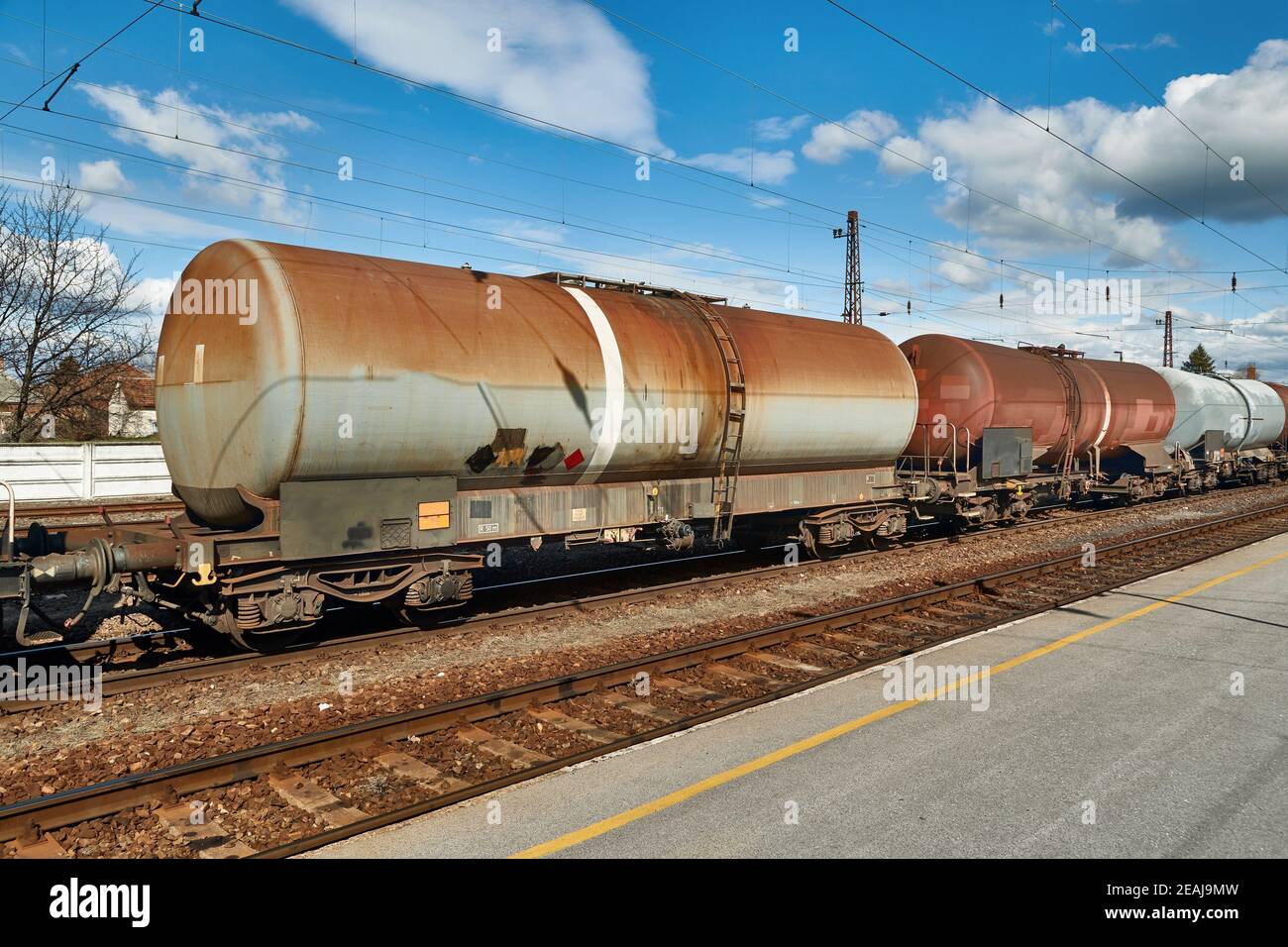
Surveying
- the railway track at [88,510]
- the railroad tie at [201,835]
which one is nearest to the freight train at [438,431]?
the railroad tie at [201,835]

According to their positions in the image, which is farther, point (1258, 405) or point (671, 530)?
point (1258, 405)

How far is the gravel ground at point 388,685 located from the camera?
6.25m

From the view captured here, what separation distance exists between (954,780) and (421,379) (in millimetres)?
6186

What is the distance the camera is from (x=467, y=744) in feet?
21.4

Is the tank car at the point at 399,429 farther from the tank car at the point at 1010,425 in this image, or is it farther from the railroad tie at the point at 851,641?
the tank car at the point at 1010,425

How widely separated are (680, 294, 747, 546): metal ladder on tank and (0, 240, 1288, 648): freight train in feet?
0.11

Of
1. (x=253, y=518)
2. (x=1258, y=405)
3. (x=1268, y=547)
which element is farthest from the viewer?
(x=1258, y=405)

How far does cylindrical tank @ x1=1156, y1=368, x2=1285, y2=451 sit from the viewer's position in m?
25.3

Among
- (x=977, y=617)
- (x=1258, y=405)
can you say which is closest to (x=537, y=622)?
(x=977, y=617)

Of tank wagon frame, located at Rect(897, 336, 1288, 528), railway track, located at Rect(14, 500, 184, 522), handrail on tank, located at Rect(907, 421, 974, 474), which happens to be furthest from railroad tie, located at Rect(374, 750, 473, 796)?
handrail on tank, located at Rect(907, 421, 974, 474)

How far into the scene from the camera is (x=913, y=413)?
587 inches
